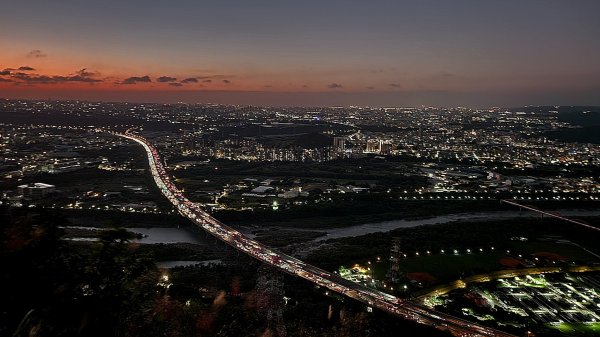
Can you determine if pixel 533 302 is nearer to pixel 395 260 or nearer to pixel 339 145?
pixel 395 260

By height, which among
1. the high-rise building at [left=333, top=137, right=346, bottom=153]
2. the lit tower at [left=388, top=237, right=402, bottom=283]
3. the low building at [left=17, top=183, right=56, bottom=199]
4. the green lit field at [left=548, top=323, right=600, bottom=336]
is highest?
the green lit field at [left=548, top=323, right=600, bottom=336]

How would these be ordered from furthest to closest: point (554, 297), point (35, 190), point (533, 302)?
point (35, 190) < point (554, 297) < point (533, 302)

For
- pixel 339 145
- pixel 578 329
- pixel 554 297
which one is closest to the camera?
pixel 578 329

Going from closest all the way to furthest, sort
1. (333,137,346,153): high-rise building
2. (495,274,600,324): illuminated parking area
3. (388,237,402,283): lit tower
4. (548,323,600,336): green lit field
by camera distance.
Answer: (548,323,600,336): green lit field → (495,274,600,324): illuminated parking area → (388,237,402,283): lit tower → (333,137,346,153): high-rise building

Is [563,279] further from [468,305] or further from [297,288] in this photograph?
[297,288]

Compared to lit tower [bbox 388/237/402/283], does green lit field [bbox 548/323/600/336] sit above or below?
above

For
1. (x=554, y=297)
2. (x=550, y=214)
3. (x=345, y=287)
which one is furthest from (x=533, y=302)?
(x=550, y=214)

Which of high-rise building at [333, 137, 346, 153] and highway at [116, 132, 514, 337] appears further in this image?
high-rise building at [333, 137, 346, 153]

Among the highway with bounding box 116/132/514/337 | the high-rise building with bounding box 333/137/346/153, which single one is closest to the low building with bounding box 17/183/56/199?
the highway with bounding box 116/132/514/337

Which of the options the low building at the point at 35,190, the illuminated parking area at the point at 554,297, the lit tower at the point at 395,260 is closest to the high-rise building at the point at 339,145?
the low building at the point at 35,190

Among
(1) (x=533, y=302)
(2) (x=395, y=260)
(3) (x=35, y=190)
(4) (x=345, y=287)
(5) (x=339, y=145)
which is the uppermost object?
(4) (x=345, y=287)

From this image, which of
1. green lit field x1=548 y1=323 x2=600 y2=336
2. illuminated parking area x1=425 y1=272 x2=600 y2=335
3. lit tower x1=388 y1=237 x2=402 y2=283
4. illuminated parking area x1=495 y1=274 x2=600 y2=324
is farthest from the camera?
lit tower x1=388 y1=237 x2=402 y2=283

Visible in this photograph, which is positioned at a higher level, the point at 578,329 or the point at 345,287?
the point at 345,287

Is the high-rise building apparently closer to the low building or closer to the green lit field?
the low building
